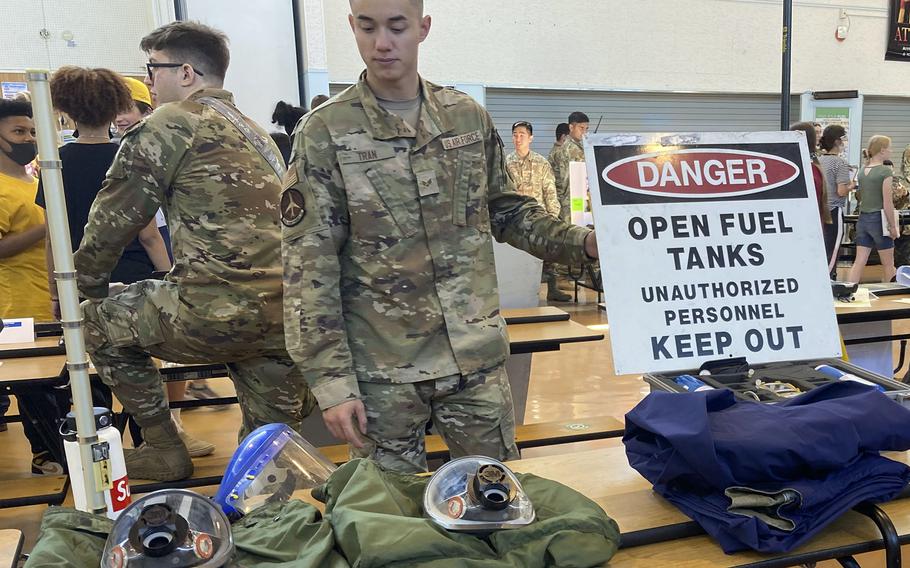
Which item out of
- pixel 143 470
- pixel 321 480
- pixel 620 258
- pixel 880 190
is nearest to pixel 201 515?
pixel 321 480

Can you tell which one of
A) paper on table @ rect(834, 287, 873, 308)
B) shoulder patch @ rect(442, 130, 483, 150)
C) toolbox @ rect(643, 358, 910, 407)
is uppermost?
shoulder patch @ rect(442, 130, 483, 150)

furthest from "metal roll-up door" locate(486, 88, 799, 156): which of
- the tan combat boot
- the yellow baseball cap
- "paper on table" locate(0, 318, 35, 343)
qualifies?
the tan combat boot

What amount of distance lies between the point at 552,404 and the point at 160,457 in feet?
7.44

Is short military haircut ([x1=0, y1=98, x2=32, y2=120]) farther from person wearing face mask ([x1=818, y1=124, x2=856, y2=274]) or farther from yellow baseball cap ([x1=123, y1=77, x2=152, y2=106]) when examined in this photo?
person wearing face mask ([x1=818, y1=124, x2=856, y2=274])

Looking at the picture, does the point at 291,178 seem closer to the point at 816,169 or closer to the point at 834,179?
the point at 816,169

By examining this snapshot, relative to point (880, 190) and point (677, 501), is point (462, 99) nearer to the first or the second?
point (677, 501)

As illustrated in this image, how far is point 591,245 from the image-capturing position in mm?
1572

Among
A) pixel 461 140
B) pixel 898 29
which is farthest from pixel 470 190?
pixel 898 29

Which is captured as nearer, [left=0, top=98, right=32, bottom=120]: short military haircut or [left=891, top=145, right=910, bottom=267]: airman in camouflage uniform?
[left=0, top=98, right=32, bottom=120]: short military haircut

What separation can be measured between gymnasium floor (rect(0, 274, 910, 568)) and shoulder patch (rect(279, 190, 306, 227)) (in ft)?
5.99

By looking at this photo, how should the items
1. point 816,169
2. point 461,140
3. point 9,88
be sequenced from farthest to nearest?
point 9,88
point 816,169
point 461,140

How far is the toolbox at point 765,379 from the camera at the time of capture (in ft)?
4.58

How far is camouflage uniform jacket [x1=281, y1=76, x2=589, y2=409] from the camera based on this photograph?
1.49 metres

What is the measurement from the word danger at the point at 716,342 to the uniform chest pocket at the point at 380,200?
59 cm
